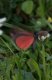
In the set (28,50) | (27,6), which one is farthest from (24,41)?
(27,6)

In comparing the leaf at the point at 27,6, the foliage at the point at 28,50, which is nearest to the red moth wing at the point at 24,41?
the foliage at the point at 28,50

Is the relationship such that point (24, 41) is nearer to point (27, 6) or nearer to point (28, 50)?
point (28, 50)

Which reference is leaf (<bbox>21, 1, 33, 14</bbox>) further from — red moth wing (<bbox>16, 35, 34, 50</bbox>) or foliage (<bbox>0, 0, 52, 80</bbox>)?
red moth wing (<bbox>16, 35, 34, 50</bbox>)

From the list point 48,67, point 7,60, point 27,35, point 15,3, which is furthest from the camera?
point 15,3

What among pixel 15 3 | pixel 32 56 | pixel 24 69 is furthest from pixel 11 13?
pixel 24 69

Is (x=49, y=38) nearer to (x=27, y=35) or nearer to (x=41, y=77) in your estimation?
(x=27, y=35)

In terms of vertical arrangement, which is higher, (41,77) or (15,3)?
(15,3)
